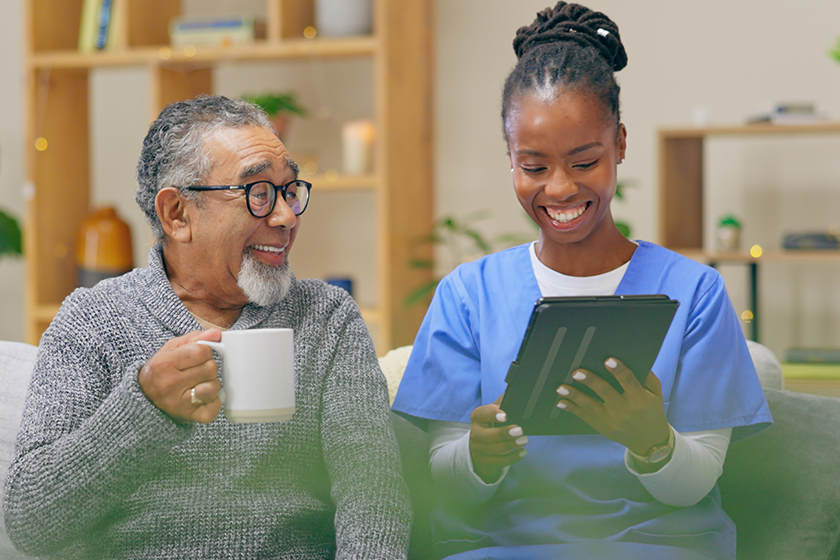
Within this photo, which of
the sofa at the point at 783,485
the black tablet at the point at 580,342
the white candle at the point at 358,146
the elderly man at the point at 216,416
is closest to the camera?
the black tablet at the point at 580,342

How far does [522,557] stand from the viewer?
1070 millimetres

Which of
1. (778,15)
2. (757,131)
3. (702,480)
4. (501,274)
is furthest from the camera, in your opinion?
(778,15)

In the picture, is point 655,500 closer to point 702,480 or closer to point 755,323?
point 702,480

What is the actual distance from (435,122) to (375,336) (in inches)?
36.4

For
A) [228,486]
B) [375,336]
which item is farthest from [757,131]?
[228,486]

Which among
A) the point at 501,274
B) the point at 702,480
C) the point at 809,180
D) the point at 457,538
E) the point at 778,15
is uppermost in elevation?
the point at 778,15

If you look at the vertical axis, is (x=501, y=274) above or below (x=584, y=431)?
above

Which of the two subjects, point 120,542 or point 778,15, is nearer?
point 120,542

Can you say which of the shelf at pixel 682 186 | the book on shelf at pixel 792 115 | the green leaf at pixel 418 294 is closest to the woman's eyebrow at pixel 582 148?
the green leaf at pixel 418 294

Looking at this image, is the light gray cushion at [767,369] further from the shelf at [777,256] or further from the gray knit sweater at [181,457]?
the shelf at [777,256]

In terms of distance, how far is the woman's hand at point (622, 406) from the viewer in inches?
37.4

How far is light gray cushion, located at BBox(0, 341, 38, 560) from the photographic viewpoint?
129 centimetres

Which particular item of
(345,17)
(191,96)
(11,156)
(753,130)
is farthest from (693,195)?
(11,156)

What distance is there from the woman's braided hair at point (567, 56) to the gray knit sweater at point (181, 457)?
1.44ft
